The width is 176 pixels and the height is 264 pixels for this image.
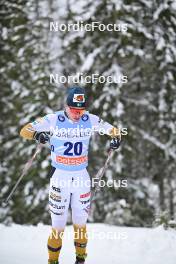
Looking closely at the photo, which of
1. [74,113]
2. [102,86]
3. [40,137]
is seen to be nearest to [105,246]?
[40,137]

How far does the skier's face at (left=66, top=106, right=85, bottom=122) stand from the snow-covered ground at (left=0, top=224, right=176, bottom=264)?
104 inches

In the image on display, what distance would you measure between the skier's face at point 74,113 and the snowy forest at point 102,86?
6524 millimetres

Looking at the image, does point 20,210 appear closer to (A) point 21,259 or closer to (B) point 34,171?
(B) point 34,171

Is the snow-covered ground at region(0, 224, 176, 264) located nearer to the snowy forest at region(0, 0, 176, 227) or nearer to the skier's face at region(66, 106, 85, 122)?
the skier's face at region(66, 106, 85, 122)

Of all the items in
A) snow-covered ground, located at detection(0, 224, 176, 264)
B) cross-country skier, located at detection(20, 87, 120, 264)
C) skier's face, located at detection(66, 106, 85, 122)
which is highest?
skier's face, located at detection(66, 106, 85, 122)

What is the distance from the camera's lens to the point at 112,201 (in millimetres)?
13672

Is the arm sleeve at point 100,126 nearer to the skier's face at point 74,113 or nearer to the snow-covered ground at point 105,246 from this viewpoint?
the skier's face at point 74,113

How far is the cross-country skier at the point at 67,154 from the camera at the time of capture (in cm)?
591

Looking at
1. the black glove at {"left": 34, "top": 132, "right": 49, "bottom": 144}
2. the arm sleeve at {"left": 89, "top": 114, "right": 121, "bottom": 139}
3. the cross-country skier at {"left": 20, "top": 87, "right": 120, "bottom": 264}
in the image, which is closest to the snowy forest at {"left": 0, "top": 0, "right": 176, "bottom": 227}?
the arm sleeve at {"left": 89, "top": 114, "right": 121, "bottom": 139}

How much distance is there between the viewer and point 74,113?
19.2 feet

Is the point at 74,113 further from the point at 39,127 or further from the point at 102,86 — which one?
the point at 102,86

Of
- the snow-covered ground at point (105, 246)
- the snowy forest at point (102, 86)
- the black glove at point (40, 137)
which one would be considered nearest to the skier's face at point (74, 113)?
the black glove at point (40, 137)

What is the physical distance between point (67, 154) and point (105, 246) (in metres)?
2.63

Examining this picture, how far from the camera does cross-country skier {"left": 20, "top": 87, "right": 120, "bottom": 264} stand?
591cm
